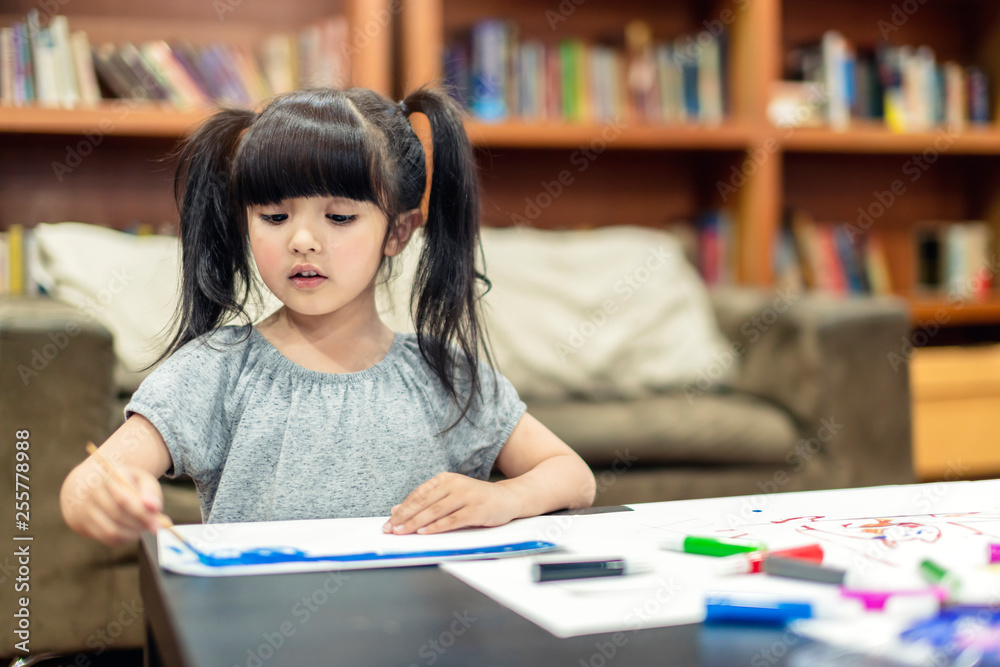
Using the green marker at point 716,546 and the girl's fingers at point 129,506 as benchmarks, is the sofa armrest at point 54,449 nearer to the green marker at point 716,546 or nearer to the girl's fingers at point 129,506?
the girl's fingers at point 129,506

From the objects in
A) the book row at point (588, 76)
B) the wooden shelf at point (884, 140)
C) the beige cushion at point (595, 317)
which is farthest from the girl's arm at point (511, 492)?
the wooden shelf at point (884, 140)

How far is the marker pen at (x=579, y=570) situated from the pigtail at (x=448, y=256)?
16.3 inches

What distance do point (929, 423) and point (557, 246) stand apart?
1.23 meters

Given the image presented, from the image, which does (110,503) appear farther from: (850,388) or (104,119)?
(104,119)

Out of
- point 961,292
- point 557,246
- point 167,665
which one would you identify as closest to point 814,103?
point 961,292

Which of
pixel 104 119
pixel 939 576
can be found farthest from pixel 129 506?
pixel 104 119

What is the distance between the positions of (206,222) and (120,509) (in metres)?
0.38

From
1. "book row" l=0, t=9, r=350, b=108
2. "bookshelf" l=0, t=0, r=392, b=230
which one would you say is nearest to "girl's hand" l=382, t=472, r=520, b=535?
"book row" l=0, t=9, r=350, b=108

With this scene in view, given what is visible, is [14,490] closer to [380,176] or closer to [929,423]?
[380,176]

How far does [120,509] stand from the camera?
61cm

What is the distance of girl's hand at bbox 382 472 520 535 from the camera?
2.21 feet

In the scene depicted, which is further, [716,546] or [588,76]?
[588,76]

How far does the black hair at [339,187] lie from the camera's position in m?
0.85

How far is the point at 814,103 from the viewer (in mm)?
2965
